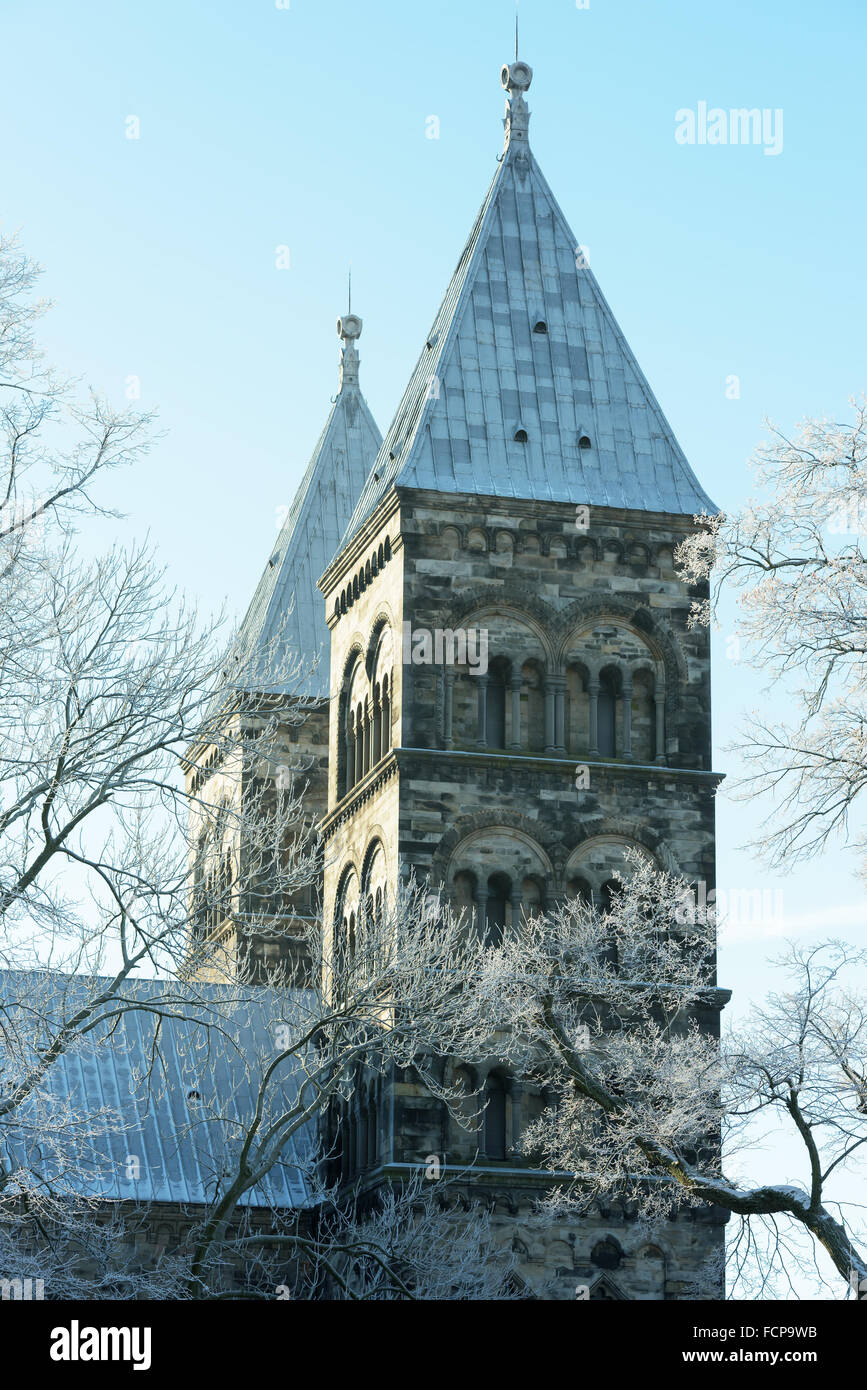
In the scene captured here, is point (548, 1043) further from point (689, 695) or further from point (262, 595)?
point (262, 595)

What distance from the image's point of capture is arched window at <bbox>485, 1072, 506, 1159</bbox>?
137ft

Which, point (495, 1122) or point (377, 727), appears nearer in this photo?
point (495, 1122)

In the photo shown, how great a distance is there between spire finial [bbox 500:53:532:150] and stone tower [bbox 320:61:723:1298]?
61.4 inches

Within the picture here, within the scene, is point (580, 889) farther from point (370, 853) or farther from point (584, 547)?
point (584, 547)

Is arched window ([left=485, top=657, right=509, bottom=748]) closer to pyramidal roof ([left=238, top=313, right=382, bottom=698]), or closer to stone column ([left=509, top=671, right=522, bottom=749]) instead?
stone column ([left=509, top=671, right=522, bottom=749])

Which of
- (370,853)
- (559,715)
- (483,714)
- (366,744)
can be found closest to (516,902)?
(370,853)

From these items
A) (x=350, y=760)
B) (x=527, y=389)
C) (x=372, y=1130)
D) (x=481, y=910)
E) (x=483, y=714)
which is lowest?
(x=372, y=1130)

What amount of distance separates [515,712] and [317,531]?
17495 millimetres

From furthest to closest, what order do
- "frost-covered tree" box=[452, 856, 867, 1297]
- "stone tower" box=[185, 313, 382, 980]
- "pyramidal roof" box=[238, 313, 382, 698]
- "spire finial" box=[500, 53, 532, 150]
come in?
1. "pyramidal roof" box=[238, 313, 382, 698]
2. "stone tower" box=[185, 313, 382, 980]
3. "spire finial" box=[500, 53, 532, 150]
4. "frost-covered tree" box=[452, 856, 867, 1297]

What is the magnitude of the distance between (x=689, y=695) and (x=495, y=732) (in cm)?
405

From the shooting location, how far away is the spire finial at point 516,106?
49.5m

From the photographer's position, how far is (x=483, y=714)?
144 ft

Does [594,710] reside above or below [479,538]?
below

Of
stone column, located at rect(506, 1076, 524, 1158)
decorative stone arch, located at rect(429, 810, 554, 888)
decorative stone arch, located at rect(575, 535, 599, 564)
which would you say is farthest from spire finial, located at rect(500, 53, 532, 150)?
stone column, located at rect(506, 1076, 524, 1158)
